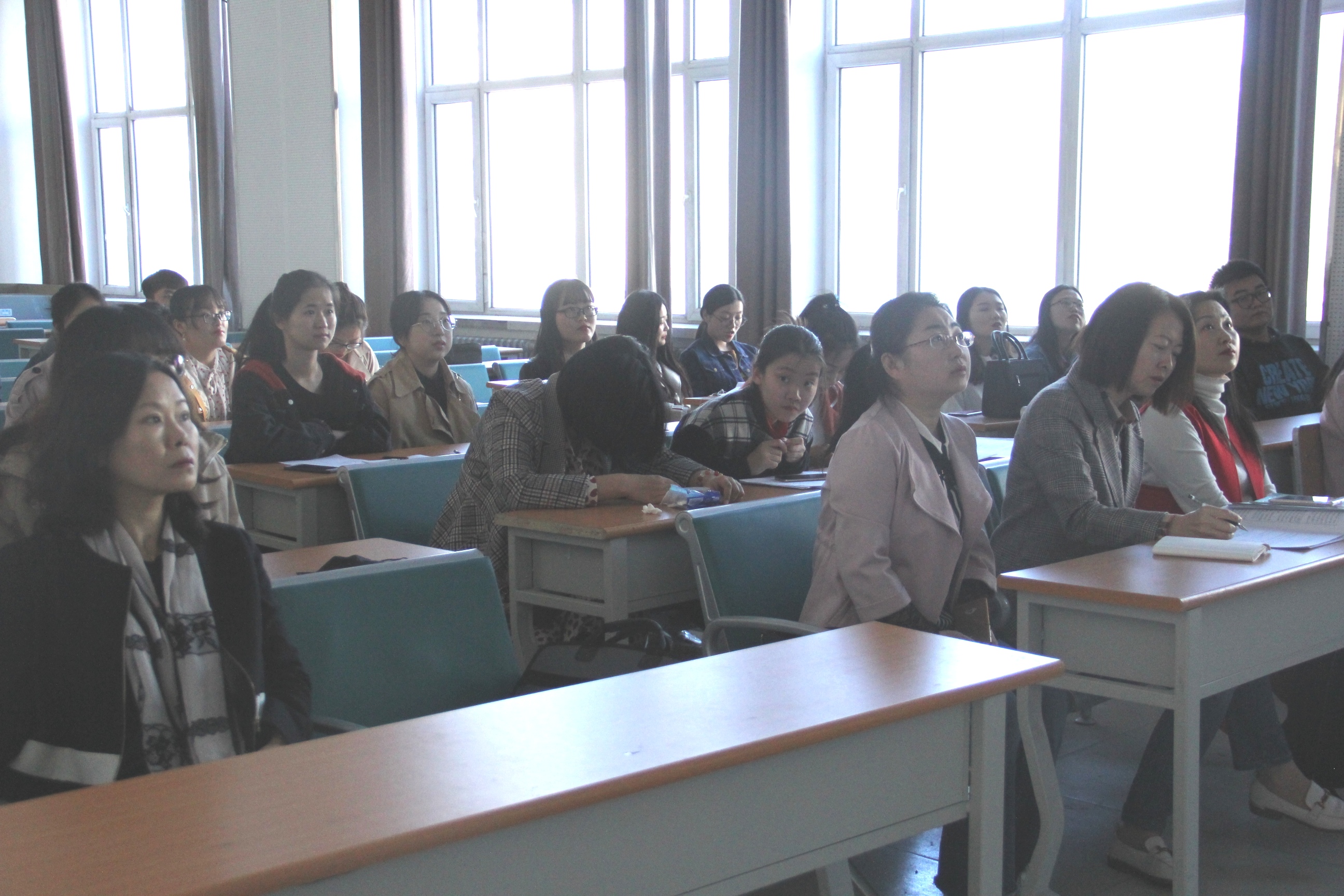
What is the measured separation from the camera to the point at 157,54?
11.8m

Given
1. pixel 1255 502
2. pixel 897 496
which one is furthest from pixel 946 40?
pixel 897 496

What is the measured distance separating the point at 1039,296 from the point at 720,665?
6032 mm

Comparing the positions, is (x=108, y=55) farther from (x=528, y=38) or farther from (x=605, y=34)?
(x=605, y=34)

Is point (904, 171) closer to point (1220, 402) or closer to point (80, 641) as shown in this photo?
point (1220, 402)

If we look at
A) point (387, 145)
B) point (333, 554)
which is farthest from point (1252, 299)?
point (387, 145)

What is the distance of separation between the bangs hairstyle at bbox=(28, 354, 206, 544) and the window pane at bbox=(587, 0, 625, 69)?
737 cm

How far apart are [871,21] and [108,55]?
7996 mm

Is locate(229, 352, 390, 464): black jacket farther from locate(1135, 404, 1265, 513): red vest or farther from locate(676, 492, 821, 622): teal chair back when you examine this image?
Answer: locate(1135, 404, 1265, 513): red vest

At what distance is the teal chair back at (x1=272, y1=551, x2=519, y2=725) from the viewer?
1.95 metres

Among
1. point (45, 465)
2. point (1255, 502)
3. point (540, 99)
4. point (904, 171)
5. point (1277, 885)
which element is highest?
point (540, 99)

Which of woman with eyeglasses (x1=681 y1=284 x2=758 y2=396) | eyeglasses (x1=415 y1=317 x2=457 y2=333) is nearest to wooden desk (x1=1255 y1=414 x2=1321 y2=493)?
woman with eyeglasses (x1=681 y1=284 x2=758 y2=396)

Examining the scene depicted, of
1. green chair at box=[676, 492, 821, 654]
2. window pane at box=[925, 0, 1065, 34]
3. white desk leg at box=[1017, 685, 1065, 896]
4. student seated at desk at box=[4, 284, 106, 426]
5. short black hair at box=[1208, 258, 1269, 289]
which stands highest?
window pane at box=[925, 0, 1065, 34]

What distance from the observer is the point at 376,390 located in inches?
175

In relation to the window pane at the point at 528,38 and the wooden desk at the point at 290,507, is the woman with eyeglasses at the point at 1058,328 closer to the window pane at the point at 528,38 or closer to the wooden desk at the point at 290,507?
Answer: the wooden desk at the point at 290,507
